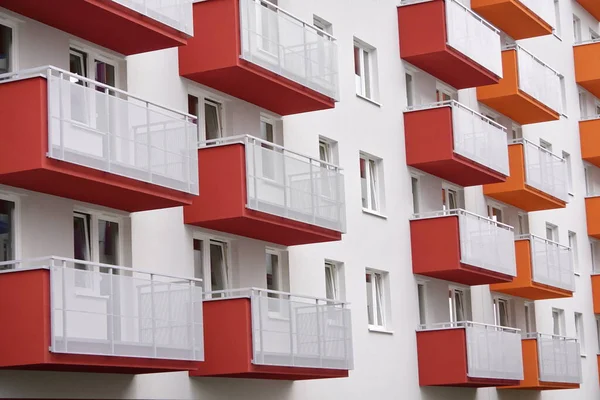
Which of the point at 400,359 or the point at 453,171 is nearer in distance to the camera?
the point at 400,359

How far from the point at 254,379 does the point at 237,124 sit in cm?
479

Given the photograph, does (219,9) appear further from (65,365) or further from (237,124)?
(65,365)

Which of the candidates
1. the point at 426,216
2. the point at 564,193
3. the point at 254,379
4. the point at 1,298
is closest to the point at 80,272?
the point at 1,298

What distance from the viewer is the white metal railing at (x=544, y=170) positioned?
39.3 meters

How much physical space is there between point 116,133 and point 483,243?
1515cm

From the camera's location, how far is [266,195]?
82.6 ft

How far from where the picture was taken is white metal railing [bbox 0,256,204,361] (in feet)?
63.0

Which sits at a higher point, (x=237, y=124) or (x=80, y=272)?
(x=237, y=124)

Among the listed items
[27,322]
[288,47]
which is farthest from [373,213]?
[27,322]

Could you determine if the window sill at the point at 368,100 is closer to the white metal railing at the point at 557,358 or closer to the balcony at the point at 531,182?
the balcony at the point at 531,182

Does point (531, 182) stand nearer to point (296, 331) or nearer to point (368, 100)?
point (368, 100)

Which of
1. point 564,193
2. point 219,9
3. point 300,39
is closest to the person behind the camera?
point 219,9

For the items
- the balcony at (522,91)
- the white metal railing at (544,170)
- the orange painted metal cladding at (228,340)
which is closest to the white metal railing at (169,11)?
the orange painted metal cladding at (228,340)

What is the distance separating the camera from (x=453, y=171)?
34.5 metres
